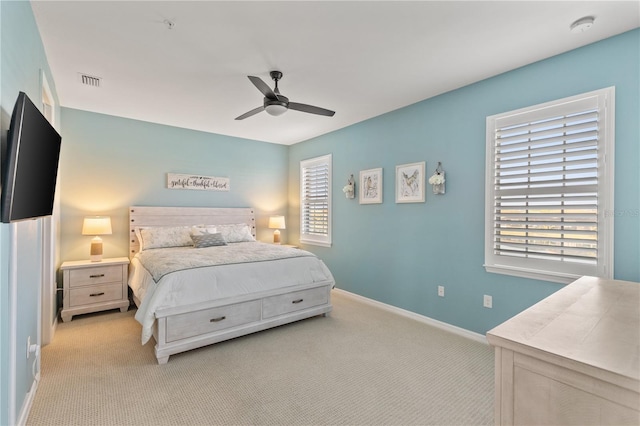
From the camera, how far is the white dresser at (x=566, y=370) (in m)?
0.77

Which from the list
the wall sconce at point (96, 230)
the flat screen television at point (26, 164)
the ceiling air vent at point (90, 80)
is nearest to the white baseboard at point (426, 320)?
the wall sconce at point (96, 230)

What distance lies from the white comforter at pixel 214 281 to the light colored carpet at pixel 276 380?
0.46m

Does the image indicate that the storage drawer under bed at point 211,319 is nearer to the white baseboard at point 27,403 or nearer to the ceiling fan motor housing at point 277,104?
the white baseboard at point 27,403

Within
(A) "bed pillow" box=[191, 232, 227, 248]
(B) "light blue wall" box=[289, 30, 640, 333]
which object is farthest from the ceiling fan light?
(A) "bed pillow" box=[191, 232, 227, 248]

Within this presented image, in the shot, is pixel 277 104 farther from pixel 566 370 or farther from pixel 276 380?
pixel 566 370

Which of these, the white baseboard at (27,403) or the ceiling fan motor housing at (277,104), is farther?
the ceiling fan motor housing at (277,104)

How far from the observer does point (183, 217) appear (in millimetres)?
4844

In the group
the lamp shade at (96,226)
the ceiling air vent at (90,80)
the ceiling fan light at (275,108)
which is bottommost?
the lamp shade at (96,226)

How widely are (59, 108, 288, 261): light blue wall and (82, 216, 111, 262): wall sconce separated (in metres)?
0.36

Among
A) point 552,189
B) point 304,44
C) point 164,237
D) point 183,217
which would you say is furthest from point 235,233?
point 552,189

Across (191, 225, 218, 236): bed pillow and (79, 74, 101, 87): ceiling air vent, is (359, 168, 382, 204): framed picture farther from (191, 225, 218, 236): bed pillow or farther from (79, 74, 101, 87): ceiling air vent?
(79, 74, 101, 87): ceiling air vent

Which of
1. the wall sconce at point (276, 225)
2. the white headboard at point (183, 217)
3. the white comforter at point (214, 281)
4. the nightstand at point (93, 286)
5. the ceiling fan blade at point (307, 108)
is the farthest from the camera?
the wall sconce at point (276, 225)

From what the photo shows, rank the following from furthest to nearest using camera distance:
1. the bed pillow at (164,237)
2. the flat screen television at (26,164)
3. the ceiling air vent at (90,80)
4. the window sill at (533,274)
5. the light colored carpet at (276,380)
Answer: the bed pillow at (164,237), the ceiling air vent at (90,80), the window sill at (533,274), the light colored carpet at (276,380), the flat screen television at (26,164)

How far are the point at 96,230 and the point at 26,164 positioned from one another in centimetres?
285
